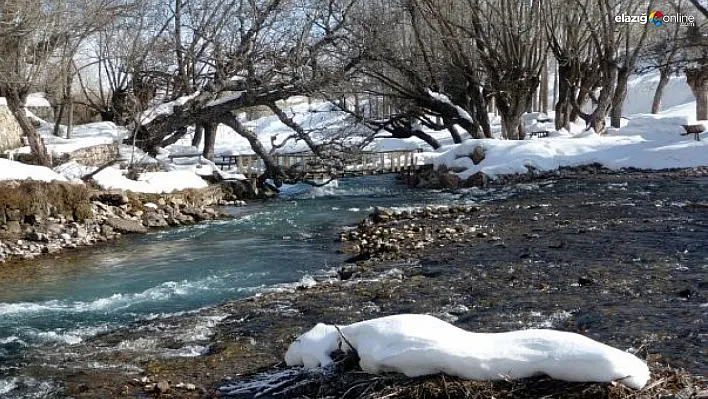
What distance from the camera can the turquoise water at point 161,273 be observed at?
9.09m

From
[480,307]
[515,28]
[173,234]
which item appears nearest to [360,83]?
[515,28]

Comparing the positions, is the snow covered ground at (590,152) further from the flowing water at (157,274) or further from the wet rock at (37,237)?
the wet rock at (37,237)

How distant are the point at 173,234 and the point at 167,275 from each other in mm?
4780

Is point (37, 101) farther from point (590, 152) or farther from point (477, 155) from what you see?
point (590, 152)

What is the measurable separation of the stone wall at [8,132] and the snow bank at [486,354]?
1892 centimetres

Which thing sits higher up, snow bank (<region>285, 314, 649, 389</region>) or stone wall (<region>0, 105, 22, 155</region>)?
stone wall (<region>0, 105, 22, 155</region>)

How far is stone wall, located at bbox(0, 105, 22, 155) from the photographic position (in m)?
21.5

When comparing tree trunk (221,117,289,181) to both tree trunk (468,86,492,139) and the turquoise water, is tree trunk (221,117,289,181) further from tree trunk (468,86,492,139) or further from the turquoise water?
tree trunk (468,86,492,139)

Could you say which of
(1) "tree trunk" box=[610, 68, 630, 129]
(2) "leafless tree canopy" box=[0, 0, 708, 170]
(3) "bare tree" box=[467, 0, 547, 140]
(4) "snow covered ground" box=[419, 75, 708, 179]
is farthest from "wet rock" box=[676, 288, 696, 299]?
(1) "tree trunk" box=[610, 68, 630, 129]

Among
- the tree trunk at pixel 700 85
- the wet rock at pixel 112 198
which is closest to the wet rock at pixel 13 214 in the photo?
the wet rock at pixel 112 198

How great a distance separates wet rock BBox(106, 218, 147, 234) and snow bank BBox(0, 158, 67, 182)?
62.9 inches

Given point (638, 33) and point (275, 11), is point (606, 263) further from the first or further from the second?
point (638, 33)

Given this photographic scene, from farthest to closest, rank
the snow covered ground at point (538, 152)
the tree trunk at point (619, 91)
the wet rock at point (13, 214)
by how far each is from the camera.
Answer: the tree trunk at point (619, 91) < the snow covered ground at point (538, 152) < the wet rock at point (13, 214)

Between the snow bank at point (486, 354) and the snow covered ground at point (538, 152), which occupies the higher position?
the snow covered ground at point (538, 152)
